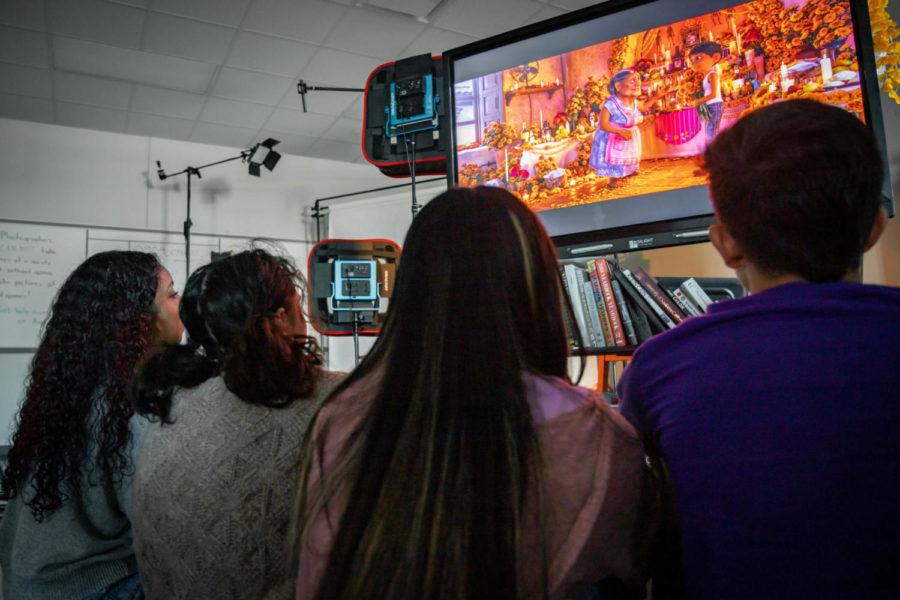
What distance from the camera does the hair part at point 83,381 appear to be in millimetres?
1194

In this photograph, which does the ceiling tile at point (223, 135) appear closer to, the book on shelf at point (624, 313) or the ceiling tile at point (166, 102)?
the ceiling tile at point (166, 102)

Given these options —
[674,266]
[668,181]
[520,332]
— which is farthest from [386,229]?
[520,332]

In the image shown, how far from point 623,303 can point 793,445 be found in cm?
79

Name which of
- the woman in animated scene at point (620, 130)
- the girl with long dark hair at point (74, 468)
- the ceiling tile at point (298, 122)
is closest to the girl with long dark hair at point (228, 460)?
the girl with long dark hair at point (74, 468)

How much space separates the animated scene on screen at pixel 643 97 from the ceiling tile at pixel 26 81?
3.68m

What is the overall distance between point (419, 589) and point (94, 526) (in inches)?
38.7

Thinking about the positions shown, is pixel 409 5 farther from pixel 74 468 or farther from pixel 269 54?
pixel 74 468

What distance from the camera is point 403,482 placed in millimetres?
610

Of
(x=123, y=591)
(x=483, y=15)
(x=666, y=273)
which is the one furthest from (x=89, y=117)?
(x=666, y=273)

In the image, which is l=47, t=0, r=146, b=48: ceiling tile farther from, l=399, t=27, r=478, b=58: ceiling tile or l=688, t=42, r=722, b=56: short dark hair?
l=688, t=42, r=722, b=56: short dark hair

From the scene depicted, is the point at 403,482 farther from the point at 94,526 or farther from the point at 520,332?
the point at 94,526

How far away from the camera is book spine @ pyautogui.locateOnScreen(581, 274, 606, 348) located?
4.46ft

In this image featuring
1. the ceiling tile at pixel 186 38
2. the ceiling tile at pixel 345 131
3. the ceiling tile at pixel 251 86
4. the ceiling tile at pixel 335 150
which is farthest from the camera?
the ceiling tile at pixel 335 150

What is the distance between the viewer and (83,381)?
4.23ft
